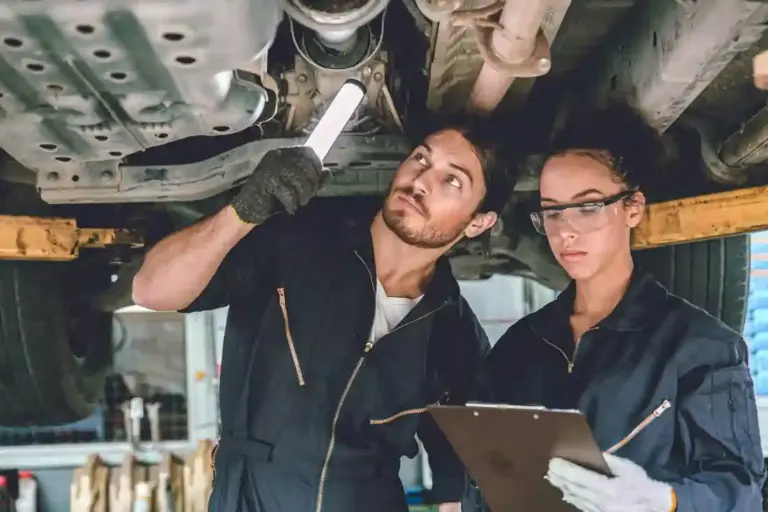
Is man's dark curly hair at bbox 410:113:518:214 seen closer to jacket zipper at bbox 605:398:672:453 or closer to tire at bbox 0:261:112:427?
jacket zipper at bbox 605:398:672:453

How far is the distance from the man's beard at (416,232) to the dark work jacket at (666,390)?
233mm

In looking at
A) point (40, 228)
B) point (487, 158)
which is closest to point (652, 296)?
point (487, 158)

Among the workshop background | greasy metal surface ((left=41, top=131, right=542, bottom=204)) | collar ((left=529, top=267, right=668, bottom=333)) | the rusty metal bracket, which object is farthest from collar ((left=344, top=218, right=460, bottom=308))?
the workshop background

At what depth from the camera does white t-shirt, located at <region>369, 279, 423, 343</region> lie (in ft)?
4.38

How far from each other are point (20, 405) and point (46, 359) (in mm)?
150

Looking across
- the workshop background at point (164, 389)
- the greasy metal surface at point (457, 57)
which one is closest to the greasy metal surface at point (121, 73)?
the greasy metal surface at point (457, 57)

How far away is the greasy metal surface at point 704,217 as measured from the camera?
1.29 m

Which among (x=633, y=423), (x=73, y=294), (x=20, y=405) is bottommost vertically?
(x=633, y=423)

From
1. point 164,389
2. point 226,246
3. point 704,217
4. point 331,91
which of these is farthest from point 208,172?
point 164,389

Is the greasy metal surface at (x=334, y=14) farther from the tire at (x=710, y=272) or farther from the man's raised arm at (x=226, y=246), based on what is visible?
the tire at (x=710, y=272)

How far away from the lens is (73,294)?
5.25ft

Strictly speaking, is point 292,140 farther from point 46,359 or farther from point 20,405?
point 20,405

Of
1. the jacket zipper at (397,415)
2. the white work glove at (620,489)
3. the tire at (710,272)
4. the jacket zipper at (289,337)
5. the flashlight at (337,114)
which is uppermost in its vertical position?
the flashlight at (337,114)

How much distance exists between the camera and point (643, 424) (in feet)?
3.77
